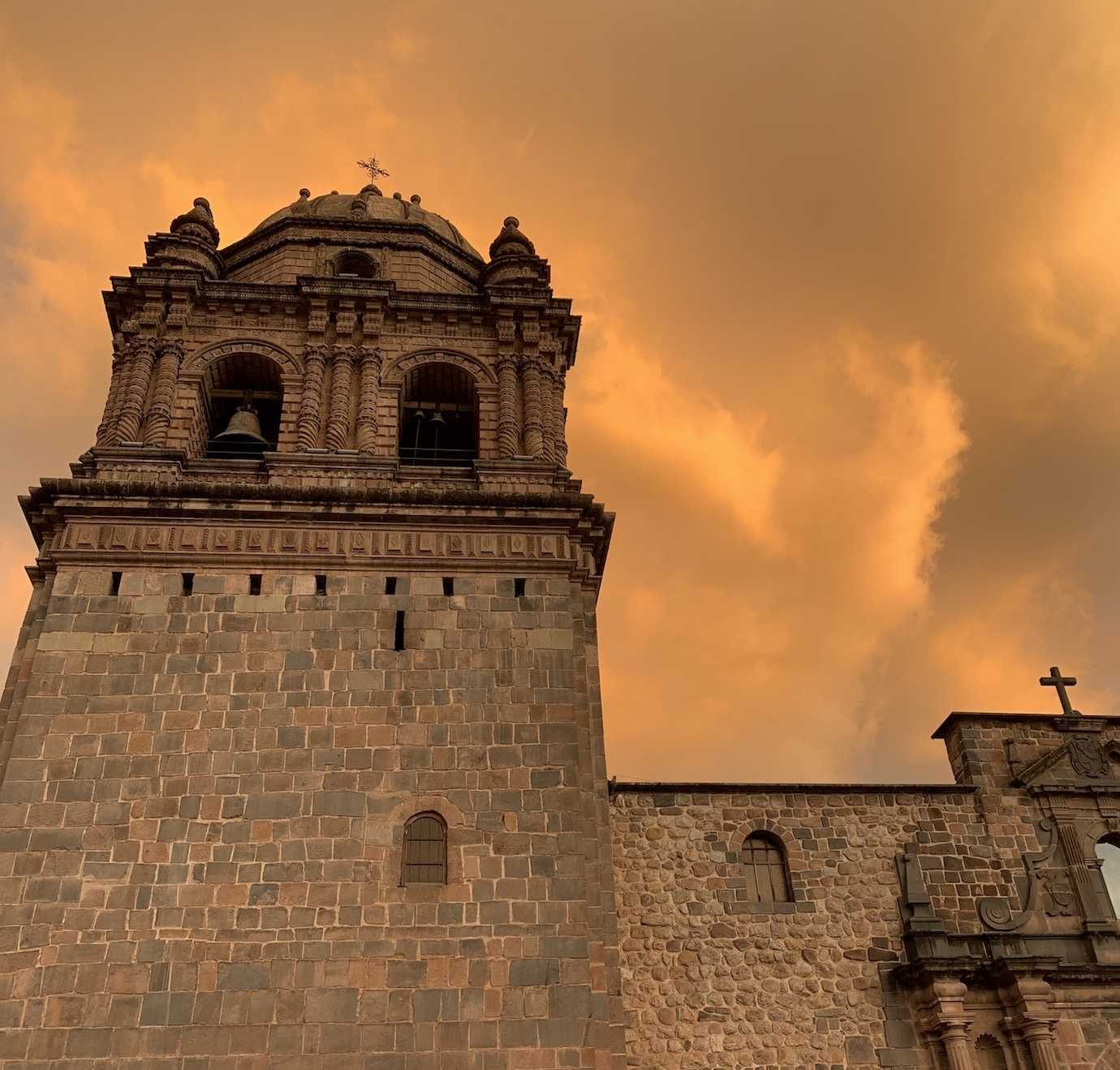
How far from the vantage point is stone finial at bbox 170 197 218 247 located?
19.7m

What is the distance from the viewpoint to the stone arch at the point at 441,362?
17.7 m

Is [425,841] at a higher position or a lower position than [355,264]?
lower

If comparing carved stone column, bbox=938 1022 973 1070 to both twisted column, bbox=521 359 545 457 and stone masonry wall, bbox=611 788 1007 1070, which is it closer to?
stone masonry wall, bbox=611 788 1007 1070

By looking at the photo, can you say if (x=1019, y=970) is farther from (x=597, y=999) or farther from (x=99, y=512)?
(x=99, y=512)

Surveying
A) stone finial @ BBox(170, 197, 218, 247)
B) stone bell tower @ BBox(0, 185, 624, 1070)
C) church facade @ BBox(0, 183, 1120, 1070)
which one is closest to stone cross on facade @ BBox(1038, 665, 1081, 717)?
church facade @ BBox(0, 183, 1120, 1070)

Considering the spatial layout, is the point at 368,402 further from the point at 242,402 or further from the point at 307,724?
the point at 307,724

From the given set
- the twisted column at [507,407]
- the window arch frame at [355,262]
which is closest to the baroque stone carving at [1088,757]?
the twisted column at [507,407]

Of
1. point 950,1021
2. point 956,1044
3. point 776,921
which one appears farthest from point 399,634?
point 956,1044

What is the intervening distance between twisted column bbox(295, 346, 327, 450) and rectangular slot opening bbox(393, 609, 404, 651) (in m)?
3.40

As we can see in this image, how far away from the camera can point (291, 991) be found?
37.1 feet

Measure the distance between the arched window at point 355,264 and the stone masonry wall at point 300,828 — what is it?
766 cm

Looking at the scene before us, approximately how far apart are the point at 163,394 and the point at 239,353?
157 cm

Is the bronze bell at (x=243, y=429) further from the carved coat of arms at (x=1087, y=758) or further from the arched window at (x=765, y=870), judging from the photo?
the carved coat of arms at (x=1087, y=758)

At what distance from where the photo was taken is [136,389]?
16578 millimetres
